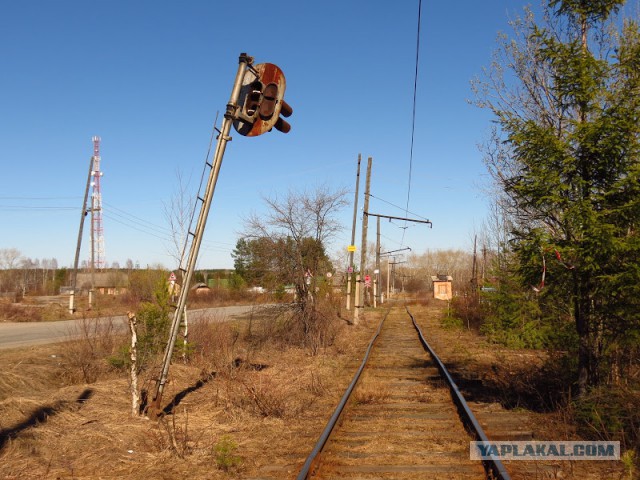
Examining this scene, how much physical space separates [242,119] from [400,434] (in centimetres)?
497

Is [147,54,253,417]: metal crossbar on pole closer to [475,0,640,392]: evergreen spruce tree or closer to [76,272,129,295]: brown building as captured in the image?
[475,0,640,392]: evergreen spruce tree

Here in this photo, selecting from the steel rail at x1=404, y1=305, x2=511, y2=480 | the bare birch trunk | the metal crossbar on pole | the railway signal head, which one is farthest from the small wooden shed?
the bare birch trunk

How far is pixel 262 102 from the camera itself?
8070 millimetres

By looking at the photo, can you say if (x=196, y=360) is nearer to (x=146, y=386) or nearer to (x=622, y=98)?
(x=146, y=386)

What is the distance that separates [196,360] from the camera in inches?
497

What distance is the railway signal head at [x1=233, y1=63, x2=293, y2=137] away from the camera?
8062 millimetres

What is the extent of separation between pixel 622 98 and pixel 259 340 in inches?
504

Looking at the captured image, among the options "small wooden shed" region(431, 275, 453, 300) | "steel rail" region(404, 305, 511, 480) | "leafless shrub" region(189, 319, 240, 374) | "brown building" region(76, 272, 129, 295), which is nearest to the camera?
"steel rail" region(404, 305, 511, 480)

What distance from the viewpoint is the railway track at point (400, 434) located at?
222 inches

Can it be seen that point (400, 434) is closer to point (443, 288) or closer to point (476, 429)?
point (476, 429)

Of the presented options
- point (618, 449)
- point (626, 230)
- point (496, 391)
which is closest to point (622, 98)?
point (626, 230)
